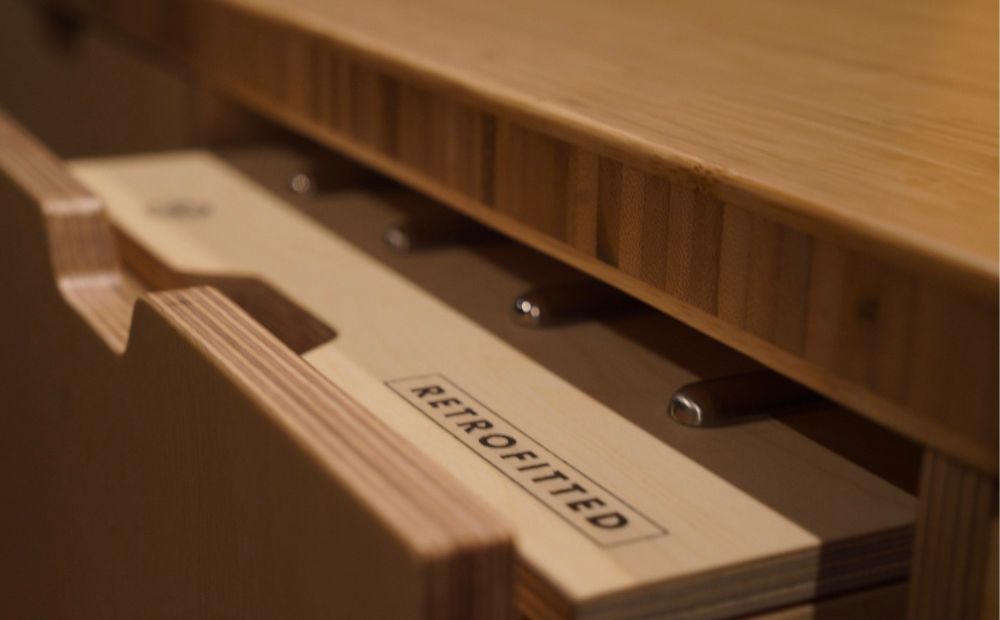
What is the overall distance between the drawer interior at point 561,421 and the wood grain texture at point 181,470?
5 centimetres

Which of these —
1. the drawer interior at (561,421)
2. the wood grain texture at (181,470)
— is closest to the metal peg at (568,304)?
the drawer interior at (561,421)

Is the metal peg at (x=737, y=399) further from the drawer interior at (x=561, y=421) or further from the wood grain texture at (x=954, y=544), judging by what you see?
the wood grain texture at (x=954, y=544)

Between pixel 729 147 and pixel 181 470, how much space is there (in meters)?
0.19

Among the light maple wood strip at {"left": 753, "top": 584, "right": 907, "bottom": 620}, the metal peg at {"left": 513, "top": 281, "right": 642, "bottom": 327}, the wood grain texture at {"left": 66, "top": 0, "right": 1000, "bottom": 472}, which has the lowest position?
the light maple wood strip at {"left": 753, "top": 584, "right": 907, "bottom": 620}

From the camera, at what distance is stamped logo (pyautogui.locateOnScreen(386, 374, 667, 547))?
38 centimetres

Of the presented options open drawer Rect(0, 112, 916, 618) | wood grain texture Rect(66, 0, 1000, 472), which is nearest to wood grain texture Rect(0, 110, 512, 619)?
open drawer Rect(0, 112, 916, 618)

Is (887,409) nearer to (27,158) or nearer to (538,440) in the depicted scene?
(538,440)

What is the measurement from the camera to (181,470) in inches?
16.3

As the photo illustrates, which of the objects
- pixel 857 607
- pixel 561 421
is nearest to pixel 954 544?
pixel 857 607

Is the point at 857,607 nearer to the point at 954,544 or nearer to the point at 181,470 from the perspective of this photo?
the point at 954,544

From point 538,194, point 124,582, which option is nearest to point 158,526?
point 124,582

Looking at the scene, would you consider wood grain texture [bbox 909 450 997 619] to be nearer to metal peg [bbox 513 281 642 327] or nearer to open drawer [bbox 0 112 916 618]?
open drawer [bbox 0 112 916 618]

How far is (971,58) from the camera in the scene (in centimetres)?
55

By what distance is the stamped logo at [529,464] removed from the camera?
38cm
